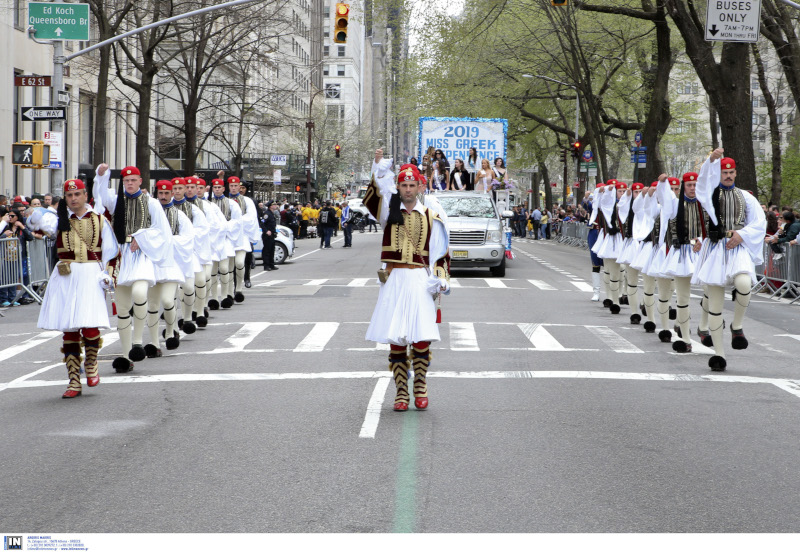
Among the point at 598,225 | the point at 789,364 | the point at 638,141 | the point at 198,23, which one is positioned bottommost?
the point at 789,364

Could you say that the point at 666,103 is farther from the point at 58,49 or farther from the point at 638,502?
the point at 638,502

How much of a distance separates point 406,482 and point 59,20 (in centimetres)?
1754

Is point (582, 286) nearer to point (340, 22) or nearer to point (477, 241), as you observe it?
point (477, 241)

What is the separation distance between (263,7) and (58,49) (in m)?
16.3

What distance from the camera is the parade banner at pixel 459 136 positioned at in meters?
31.7

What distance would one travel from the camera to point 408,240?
8.82 metres

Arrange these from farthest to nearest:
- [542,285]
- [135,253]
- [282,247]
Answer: [282,247]
[542,285]
[135,253]

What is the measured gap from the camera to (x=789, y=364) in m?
12.4

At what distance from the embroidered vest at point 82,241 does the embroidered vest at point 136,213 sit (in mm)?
1089

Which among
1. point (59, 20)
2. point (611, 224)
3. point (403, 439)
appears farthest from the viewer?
point (59, 20)

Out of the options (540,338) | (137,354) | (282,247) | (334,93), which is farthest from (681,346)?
(334,93)

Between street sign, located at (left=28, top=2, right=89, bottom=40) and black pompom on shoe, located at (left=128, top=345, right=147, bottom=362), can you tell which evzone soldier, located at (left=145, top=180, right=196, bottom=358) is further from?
street sign, located at (left=28, top=2, right=89, bottom=40)
